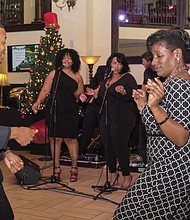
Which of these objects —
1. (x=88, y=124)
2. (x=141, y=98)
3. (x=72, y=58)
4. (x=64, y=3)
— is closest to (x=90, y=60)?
(x=64, y=3)

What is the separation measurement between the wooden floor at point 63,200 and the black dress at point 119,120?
Result: 1.53 feet

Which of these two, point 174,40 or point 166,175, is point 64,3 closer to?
point 174,40

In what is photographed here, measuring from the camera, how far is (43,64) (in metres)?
7.50

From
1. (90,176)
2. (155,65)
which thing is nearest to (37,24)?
(90,176)

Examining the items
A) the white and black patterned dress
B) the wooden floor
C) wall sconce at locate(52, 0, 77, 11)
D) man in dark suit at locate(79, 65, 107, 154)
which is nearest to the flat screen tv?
wall sconce at locate(52, 0, 77, 11)

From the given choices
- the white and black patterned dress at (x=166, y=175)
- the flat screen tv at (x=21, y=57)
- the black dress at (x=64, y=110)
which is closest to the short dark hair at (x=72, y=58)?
the black dress at (x=64, y=110)

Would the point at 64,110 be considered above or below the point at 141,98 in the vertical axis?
below

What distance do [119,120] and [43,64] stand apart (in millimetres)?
2963

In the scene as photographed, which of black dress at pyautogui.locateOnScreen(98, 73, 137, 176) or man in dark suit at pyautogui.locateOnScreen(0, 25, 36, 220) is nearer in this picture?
man in dark suit at pyautogui.locateOnScreen(0, 25, 36, 220)

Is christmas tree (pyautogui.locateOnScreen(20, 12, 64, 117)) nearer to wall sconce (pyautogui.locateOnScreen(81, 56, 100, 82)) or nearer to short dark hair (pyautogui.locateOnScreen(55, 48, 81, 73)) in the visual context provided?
wall sconce (pyautogui.locateOnScreen(81, 56, 100, 82))

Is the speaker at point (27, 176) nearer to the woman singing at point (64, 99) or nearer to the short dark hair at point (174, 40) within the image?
the woman singing at point (64, 99)

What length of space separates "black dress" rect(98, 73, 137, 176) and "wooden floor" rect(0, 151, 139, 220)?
466mm

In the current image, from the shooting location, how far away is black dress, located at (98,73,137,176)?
4.89 metres

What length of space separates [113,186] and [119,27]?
13.4 ft
